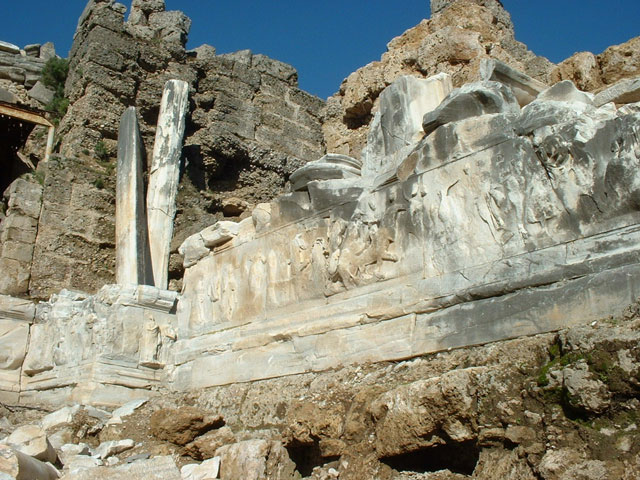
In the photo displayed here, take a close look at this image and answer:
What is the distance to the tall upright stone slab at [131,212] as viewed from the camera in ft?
27.3

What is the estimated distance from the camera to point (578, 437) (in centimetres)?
315

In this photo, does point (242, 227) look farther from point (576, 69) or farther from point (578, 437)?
point (578, 437)

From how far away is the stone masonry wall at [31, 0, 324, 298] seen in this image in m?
9.94

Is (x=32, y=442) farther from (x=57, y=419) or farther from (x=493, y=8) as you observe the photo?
(x=493, y=8)

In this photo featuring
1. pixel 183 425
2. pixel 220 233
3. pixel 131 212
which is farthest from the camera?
pixel 131 212

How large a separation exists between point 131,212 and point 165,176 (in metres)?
0.93

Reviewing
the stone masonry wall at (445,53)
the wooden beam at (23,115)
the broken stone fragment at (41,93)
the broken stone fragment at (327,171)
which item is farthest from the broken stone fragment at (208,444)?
the broken stone fragment at (41,93)

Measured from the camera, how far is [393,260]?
517cm

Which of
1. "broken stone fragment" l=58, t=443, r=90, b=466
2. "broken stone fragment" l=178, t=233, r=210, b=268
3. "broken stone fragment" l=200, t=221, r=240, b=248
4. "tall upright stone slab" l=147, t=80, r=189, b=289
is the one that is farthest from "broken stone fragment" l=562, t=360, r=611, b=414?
"tall upright stone slab" l=147, t=80, r=189, b=289

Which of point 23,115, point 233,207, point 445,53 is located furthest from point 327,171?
point 23,115

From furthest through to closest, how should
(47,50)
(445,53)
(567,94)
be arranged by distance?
(47,50), (445,53), (567,94)

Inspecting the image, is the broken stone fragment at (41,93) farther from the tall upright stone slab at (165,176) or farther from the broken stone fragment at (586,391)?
the broken stone fragment at (586,391)

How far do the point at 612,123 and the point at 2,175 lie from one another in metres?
10.3

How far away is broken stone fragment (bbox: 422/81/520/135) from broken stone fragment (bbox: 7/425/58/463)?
3.38m
